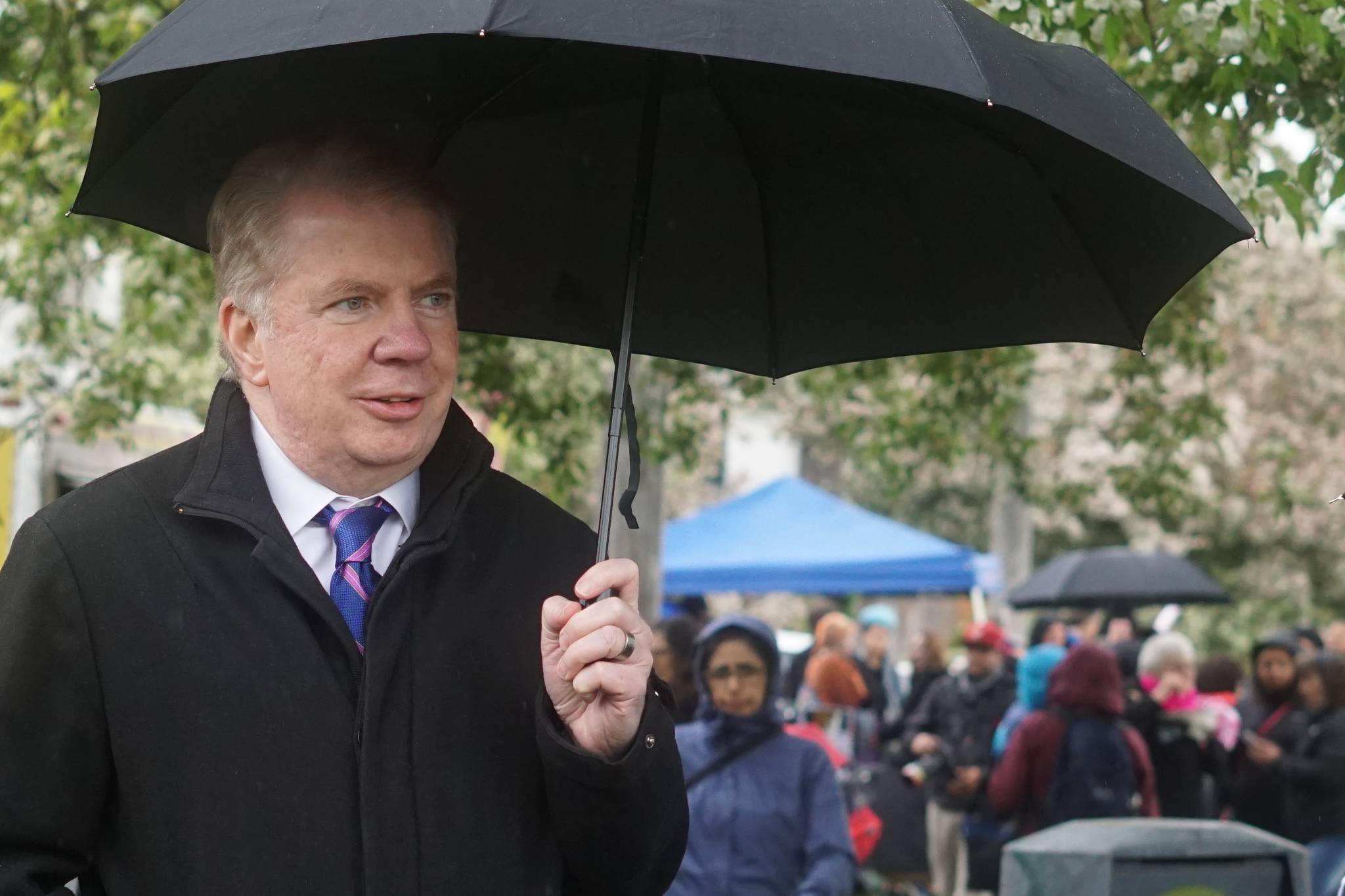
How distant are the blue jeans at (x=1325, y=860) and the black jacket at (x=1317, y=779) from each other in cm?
13

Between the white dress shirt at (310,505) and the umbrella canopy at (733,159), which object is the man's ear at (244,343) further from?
the umbrella canopy at (733,159)

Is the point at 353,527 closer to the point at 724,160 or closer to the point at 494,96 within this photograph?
the point at 494,96

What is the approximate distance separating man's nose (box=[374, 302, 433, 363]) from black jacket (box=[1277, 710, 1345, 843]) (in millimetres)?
7193

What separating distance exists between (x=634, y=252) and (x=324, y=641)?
2.76 feet

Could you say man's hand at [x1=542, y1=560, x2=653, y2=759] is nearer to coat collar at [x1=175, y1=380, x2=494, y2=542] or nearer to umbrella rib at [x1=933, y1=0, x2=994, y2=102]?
coat collar at [x1=175, y1=380, x2=494, y2=542]

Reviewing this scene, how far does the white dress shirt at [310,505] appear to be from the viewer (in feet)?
7.93

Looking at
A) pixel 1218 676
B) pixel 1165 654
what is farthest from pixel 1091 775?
pixel 1218 676

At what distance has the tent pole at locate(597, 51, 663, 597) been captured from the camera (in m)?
2.62

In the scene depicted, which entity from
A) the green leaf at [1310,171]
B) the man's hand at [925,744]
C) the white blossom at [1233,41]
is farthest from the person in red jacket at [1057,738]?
the white blossom at [1233,41]

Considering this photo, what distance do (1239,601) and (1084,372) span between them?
8299 millimetres

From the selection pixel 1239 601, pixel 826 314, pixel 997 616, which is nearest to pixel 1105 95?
pixel 826 314

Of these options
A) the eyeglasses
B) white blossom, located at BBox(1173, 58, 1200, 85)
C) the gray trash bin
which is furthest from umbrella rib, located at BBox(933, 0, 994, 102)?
the eyeglasses

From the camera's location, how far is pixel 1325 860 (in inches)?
315

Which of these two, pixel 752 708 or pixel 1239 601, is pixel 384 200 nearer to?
pixel 752 708
